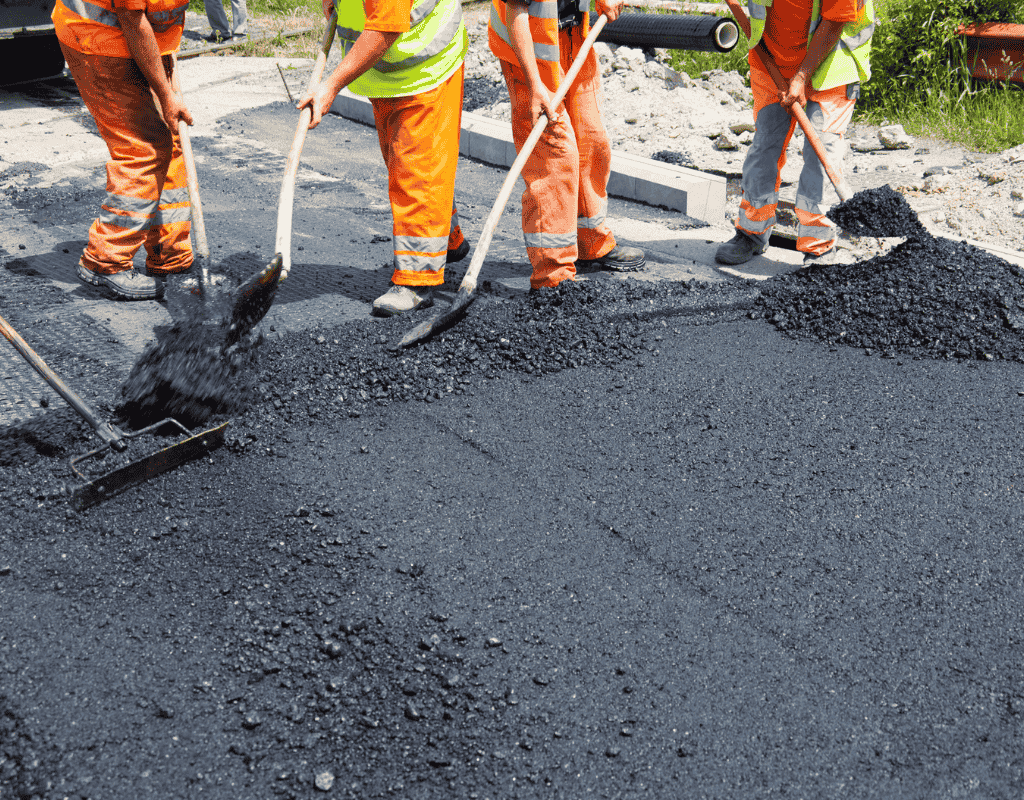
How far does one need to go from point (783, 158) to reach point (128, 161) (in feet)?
10.3

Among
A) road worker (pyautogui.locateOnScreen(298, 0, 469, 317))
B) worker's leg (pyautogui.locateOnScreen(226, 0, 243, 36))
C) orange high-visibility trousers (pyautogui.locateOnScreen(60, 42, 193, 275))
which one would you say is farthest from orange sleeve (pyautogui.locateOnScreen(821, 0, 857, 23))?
worker's leg (pyautogui.locateOnScreen(226, 0, 243, 36))

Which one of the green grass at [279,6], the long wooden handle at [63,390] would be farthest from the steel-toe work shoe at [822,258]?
the green grass at [279,6]

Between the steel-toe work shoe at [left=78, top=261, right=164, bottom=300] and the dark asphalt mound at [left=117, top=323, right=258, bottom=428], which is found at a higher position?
the dark asphalt mound at [left=117, top=323, right=258, bottom=428]

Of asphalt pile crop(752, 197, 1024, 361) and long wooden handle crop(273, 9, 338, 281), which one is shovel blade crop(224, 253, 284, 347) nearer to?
long wooden handle crop(273, 9, 338, 281)

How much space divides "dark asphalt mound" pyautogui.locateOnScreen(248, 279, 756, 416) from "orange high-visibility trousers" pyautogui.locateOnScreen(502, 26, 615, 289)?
0.19 metres

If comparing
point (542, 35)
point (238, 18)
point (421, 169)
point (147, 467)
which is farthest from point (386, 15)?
point (238, 18)

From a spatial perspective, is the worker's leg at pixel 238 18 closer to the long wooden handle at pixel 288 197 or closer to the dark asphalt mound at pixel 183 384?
the long wooden handle at pixel 288 197

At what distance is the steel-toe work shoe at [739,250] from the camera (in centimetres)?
430

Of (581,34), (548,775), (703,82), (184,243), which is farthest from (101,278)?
(703,82)

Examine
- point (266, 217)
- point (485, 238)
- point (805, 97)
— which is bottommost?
point (266, 217)

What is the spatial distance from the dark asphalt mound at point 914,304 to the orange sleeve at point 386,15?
1930 millimetres

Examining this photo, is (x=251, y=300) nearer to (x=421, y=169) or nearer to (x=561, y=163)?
(x=421, y=169)

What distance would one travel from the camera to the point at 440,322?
3.24 metres

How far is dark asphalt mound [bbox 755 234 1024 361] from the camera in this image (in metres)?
3.36
